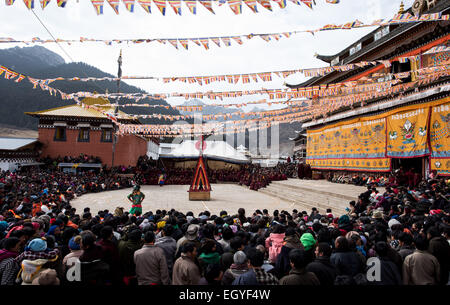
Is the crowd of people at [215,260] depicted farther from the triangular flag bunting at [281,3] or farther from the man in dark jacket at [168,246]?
the triangular flag bunting at [281,3]

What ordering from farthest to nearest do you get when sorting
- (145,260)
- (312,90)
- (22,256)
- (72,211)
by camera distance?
(312,90)
(72,211)
(145,260)
(22,256)

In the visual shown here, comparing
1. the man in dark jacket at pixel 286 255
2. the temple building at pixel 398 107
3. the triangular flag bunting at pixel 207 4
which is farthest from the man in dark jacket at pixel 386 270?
the temple building at pixel 398 107

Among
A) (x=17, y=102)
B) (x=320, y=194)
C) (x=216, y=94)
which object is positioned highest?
(x=17, y=102)

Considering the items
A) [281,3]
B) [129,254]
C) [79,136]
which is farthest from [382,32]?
[79,136]

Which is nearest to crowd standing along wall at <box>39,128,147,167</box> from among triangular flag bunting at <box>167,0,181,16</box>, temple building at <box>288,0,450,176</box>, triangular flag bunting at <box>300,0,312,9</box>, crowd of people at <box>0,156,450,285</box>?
temple building at <box>288,0,450,176</box>

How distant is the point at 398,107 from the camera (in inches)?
543

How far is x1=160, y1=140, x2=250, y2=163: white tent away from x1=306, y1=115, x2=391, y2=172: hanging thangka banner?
11.1 metres

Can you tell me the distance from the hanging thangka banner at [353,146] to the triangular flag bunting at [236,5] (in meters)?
13.8

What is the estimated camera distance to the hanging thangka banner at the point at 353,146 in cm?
1529
